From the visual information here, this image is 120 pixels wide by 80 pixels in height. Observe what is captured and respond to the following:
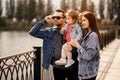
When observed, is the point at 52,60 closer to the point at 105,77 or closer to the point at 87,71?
the point at 87,71

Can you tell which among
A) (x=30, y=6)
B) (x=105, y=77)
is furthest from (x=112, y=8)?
(x=105, y=77)

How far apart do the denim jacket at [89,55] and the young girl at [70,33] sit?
28 centimetres

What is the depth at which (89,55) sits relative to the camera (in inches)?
152

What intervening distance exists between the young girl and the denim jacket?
28 centimetres

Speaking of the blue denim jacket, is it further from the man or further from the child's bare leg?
the child's bare leg

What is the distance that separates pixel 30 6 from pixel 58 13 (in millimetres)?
82982

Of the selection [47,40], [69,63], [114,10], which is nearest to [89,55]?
[69,63]

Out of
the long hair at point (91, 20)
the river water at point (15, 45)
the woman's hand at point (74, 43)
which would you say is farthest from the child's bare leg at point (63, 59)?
the river water at point (15, 45)

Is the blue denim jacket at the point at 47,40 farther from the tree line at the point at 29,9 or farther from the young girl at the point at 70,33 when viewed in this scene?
the tree line at the point at 29,9

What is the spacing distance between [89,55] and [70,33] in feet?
1.79

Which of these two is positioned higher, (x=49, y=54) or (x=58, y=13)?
(x=58, y=13)

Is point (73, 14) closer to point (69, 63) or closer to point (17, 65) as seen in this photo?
point (69, 63)

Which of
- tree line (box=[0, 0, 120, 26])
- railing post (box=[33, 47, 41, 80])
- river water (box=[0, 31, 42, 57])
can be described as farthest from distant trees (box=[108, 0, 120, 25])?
railing post (box=[33, 47, 41, 80])

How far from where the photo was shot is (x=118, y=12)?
77938 millimetres
